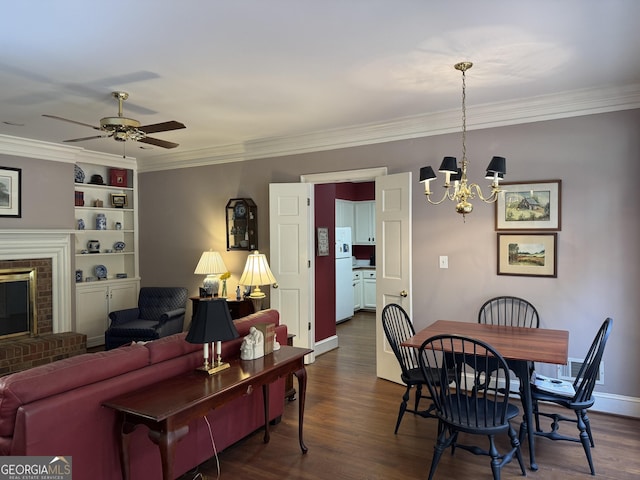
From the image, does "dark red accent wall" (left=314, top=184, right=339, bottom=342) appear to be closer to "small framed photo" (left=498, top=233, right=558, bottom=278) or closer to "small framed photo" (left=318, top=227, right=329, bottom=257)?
"small framed photo" (left=318, top=227, right=329, bottom=257)

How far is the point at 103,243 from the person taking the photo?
667 cm

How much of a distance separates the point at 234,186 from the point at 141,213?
1.89 metres

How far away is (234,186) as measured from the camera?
590cm

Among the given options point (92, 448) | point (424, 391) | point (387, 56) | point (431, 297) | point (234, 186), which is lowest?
point (424, 391)

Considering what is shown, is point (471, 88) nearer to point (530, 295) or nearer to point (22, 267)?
point (530, 295)

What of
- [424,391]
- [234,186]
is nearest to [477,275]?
[424,391]

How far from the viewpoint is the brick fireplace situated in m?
4.94

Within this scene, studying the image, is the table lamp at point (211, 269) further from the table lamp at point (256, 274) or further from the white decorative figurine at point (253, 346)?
the white decorative figurine at point (253, 346)

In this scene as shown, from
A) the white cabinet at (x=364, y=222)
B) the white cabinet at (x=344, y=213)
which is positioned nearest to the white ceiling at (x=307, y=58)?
the white cabinet at (x=344, y=213)

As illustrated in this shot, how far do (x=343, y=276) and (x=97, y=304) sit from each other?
388 cm

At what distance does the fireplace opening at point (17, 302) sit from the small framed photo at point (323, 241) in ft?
11.5

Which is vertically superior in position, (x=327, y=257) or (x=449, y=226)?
(x=449, y=226)

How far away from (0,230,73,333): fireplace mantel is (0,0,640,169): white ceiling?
4.31ft

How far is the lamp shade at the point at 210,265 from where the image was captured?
5516 mm
